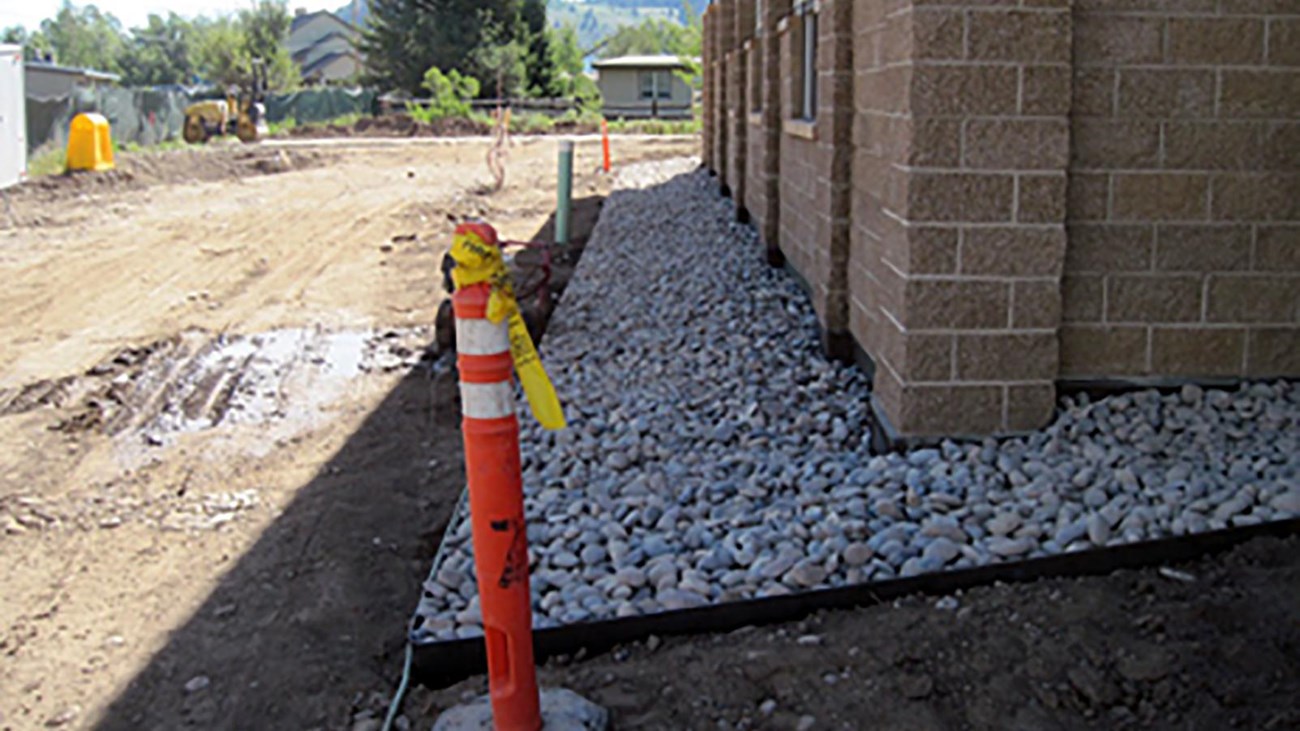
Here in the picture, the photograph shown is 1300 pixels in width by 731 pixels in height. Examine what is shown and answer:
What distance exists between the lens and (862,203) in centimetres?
673

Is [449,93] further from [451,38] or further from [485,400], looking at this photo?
[485,400]

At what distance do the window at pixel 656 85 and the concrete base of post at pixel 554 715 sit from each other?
2421 inches

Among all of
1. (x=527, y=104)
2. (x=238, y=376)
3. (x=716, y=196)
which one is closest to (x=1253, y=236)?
(x=238, y=376)

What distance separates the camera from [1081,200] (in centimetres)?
545

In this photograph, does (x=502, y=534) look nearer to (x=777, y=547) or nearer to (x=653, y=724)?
(x=653, y=724)

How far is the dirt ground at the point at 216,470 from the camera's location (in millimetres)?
5062

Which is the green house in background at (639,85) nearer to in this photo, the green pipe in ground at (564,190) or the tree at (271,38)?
the tree at (271,38)

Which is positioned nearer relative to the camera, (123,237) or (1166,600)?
(1166,600)

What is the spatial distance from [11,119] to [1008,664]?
23.8 meters

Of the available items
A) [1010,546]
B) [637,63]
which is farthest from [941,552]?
[637,63]

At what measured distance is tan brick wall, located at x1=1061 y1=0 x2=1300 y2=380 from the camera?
532cm

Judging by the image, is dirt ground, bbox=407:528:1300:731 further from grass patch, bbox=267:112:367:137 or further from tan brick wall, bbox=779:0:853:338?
grass patch, bbox=267:112:367:137

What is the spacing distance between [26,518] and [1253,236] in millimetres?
6673

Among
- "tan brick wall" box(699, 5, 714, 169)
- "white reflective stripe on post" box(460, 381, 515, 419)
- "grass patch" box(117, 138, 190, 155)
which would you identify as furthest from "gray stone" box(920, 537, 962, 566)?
"grass patch" box(117, 138, 190, 155)
